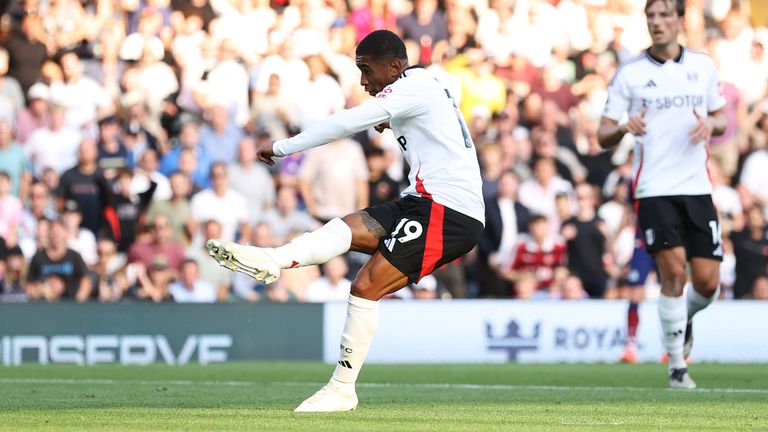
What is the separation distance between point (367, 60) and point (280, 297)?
9.48 meters

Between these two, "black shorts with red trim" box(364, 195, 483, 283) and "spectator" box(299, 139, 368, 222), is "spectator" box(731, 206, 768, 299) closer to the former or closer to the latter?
"spectator" box(299, 139, 368, 222)

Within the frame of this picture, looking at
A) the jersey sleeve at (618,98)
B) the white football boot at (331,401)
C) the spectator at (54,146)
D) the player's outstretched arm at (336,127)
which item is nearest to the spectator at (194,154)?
the spectator at (54,146)

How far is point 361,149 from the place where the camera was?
19094 millimetres

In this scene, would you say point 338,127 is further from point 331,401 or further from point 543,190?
point 543,190

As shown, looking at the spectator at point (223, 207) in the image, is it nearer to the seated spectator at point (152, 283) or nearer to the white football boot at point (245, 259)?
the seated spectator at point (152, 283)

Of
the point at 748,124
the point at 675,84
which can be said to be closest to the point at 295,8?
the point at 748,124

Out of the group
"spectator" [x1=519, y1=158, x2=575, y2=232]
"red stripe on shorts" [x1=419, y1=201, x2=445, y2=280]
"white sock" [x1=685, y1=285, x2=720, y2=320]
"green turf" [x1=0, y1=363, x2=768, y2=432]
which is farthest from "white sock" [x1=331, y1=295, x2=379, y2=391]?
"spectator" [x1=519, y1=158, x2=575, y2=232]

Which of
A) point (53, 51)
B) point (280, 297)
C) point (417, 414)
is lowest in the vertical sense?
point (280, 297)

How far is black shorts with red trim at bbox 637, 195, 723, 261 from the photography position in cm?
1119

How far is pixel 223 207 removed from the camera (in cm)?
1827

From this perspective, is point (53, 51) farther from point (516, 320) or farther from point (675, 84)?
point (675, 84)

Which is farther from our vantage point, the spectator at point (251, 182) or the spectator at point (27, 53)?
the spectator at point (27, 53)

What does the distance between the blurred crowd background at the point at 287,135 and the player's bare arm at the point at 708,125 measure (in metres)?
6.45

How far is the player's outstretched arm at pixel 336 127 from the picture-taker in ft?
26.8
